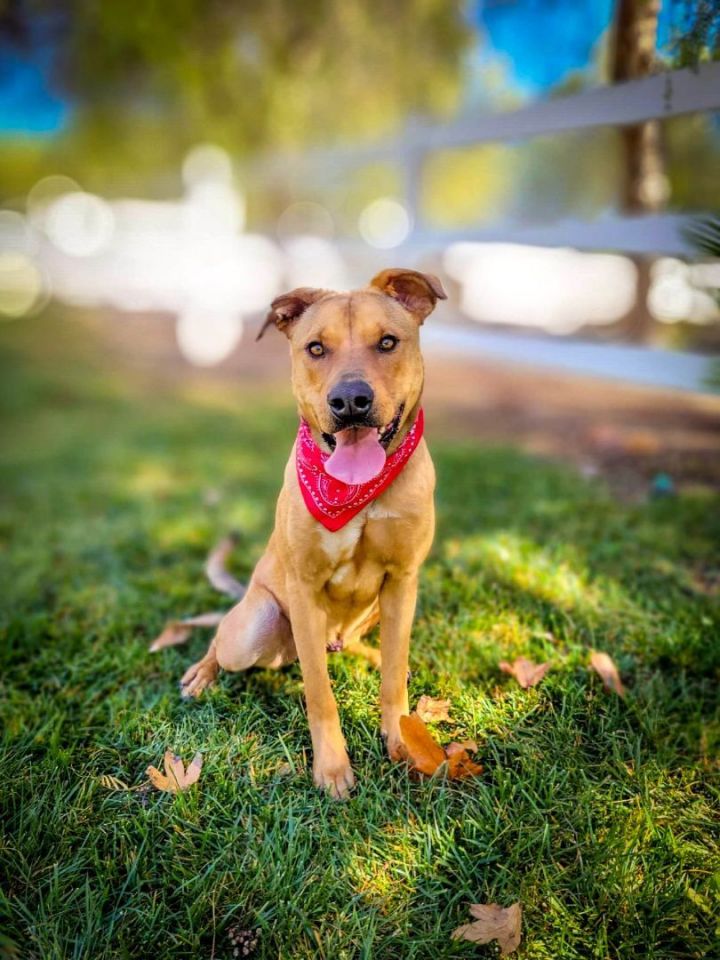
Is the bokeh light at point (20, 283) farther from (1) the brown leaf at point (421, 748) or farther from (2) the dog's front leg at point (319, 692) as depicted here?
Answer: (1) the brown leaf at point (421, 748)

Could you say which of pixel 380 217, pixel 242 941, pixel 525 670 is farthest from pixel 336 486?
pixel 380 217

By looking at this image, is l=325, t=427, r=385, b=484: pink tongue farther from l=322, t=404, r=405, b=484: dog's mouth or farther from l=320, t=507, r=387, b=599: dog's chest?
l=320, t=507, r=387, b=599: dog's chest

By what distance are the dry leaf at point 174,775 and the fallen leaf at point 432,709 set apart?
80 centimetres

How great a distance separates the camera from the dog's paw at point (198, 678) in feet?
8.81

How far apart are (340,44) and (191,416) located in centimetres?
526

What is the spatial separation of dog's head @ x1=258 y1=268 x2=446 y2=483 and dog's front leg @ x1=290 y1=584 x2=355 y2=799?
50 centimetres

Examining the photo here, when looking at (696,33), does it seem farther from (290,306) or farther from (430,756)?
(430,756)

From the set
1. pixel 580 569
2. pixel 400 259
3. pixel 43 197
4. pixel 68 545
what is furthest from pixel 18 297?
pixel 580 569

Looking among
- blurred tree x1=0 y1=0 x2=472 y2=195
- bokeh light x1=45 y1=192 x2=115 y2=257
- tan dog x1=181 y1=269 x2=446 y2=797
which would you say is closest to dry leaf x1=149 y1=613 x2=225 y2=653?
tan dog x1=181 y1=269 x2=446 y2=797

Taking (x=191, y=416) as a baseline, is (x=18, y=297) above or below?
above

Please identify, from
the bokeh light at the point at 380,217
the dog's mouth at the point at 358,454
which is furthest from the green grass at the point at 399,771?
the bokeh light at the point at 380,217

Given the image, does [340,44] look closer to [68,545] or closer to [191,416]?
[191,416]

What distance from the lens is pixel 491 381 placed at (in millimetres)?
8289

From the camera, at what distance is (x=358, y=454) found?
7.01ft
